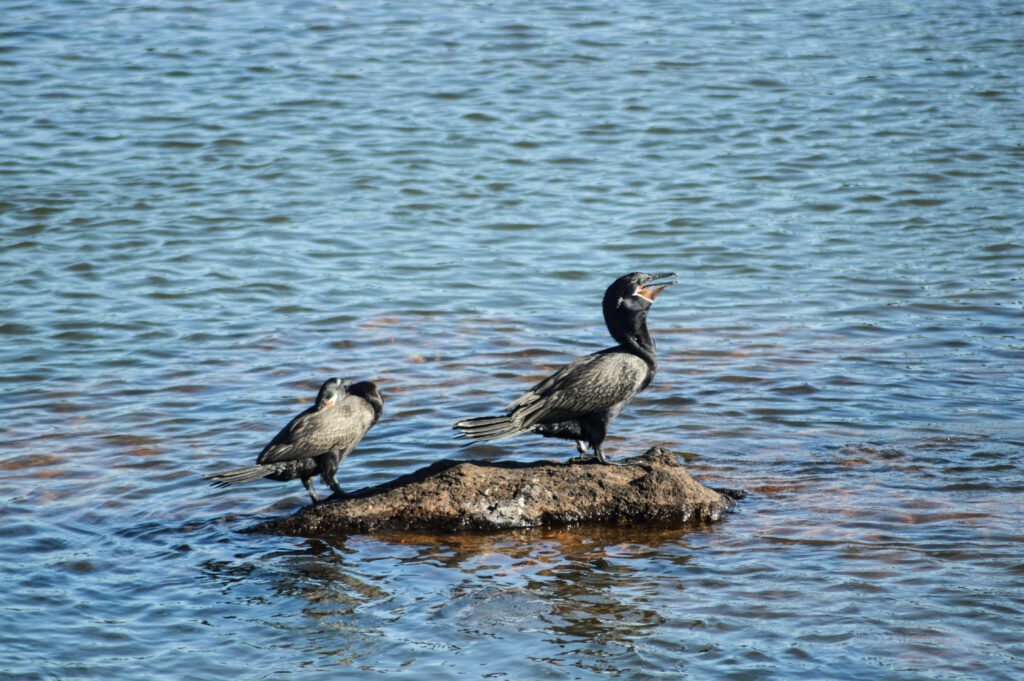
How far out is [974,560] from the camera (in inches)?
253

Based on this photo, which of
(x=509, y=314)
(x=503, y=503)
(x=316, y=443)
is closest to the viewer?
(x=316, y=443)

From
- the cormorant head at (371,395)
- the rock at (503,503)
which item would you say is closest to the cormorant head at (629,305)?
the rock at (503,503)

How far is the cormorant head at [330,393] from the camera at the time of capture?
278 inches

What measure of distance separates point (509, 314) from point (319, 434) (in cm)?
514

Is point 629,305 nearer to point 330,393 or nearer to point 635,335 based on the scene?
point 635,335

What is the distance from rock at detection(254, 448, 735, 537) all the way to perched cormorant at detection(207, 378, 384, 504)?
0.23 meters

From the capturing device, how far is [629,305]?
7.28 metres

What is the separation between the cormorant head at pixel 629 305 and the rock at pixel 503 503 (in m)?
0.91

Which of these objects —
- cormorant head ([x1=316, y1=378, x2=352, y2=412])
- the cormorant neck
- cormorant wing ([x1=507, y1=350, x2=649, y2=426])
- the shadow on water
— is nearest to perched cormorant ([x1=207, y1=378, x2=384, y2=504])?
cormorant head ([x1=316, y1=378, x2=352, y2=412])

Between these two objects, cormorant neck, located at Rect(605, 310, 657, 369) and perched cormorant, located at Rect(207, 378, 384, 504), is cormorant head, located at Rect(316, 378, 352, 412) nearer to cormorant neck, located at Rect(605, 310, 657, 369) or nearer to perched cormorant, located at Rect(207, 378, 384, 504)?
perched cormorant, located at Rect(207, 378, 384, 504)

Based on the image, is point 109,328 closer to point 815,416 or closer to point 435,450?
point 435,450

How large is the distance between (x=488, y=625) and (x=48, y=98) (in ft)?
51.6

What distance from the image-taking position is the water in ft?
19.3

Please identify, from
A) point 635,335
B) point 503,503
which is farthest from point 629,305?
point 503,503
